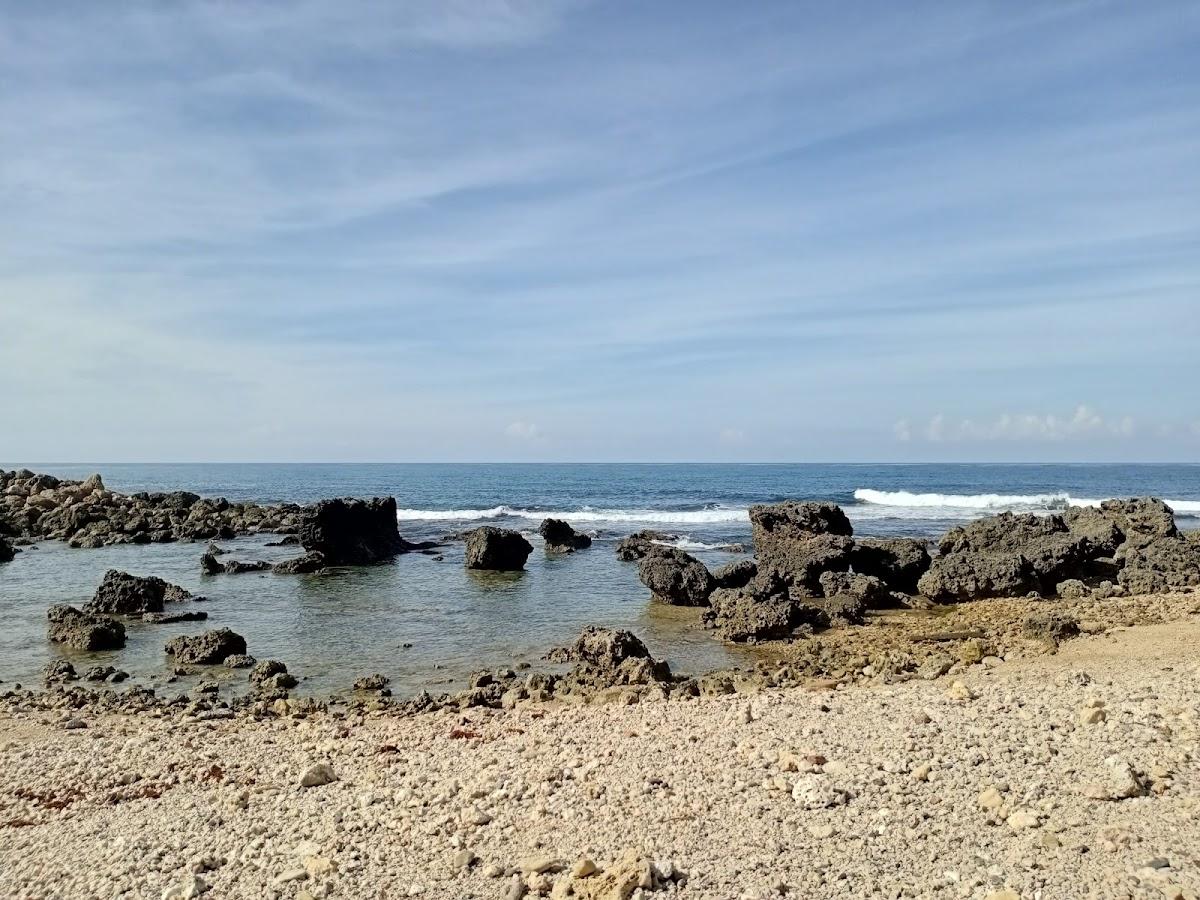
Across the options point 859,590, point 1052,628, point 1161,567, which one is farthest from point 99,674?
point 1161,567

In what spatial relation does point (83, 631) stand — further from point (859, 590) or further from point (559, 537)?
point (559, 537)

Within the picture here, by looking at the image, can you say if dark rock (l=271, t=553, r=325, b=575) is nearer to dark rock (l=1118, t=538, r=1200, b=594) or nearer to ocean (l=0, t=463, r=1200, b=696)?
ocean (l=0, t=463, r=1200, b=696)

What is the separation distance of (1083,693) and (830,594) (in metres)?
9.86

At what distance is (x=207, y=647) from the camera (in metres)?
13.9

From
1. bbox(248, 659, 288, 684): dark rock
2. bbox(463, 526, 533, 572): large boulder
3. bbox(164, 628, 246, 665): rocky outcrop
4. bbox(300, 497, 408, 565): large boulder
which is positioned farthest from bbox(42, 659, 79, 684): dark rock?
bbox(300, 497, 408, 565): large boulder

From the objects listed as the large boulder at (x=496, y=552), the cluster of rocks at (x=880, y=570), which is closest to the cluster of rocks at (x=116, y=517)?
the large boulder at (x=496, y=552)

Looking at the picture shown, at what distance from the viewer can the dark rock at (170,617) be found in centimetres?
1762

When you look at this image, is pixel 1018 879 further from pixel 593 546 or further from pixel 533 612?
pixel 593 546

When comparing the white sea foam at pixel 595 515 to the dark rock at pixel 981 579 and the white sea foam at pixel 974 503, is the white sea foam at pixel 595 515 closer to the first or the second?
the white sea foam at pixel 974 503

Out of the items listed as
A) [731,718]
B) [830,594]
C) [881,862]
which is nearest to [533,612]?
[830,594]

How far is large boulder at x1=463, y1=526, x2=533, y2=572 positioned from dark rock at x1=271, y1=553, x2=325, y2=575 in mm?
4746

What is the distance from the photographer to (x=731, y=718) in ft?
29.8

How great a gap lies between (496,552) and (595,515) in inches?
1091

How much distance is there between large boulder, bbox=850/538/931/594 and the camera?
2028 cm
